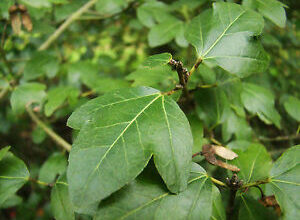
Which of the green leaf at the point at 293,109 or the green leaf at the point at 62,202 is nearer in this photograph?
the green leaf at the point at 62,202

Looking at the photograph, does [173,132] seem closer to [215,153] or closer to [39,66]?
[215,153]

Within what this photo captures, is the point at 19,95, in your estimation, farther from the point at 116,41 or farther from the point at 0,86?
the point at 116,41

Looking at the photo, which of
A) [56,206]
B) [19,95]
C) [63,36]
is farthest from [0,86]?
[63,36]

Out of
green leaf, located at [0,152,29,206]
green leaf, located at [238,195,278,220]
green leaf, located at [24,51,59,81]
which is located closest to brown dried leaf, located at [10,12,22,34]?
green leaf, located at [24,51,59,81]

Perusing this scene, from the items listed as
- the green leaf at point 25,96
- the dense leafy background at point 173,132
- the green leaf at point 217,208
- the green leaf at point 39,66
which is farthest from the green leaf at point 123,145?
the green leaf at point 39,66

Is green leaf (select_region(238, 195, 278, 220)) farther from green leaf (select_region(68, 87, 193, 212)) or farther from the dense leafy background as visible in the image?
green leaf (select_region(68, 87, 193, 212))

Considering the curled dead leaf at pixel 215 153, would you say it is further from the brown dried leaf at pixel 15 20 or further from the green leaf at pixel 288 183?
the brown dried leaf at pixel 15 20
